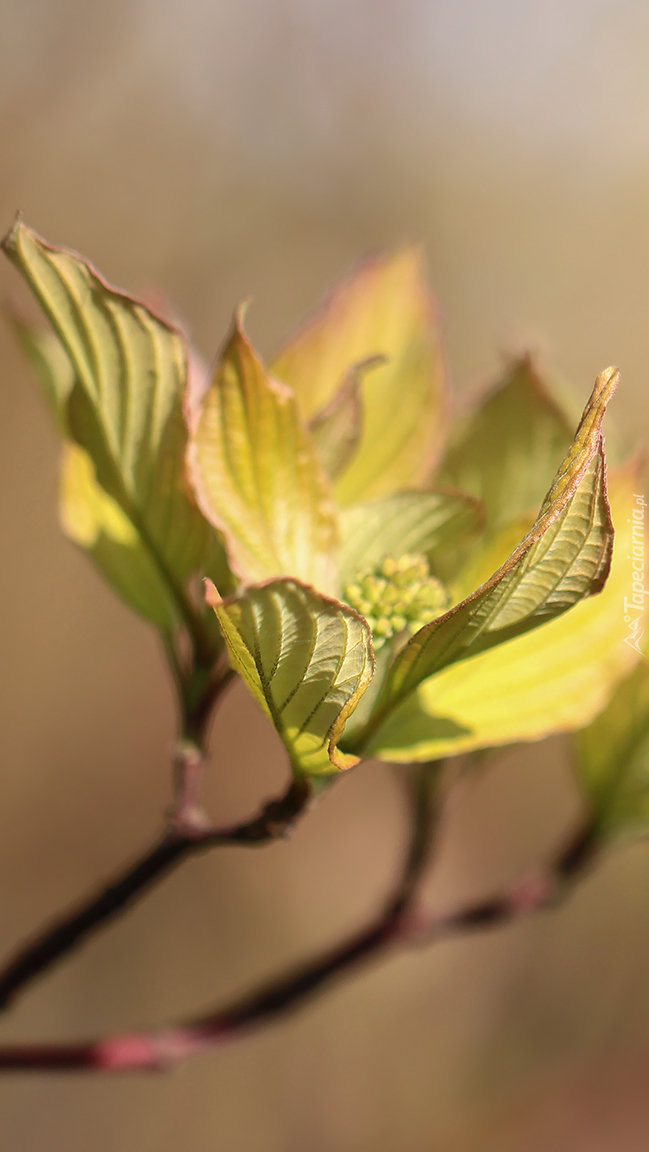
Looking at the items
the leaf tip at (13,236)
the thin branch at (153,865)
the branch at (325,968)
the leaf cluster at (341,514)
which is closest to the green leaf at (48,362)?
the leaf cluster at (341,514)

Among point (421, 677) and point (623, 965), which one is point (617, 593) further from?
point (623, 965)

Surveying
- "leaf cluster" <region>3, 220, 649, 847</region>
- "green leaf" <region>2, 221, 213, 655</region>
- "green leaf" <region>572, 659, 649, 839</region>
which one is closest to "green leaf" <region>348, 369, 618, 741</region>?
"leaf cluster" <region>3, 220, 649, 847</region>

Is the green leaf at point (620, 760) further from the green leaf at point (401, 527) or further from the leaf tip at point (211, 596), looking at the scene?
the leaf tip at point (211, 596)

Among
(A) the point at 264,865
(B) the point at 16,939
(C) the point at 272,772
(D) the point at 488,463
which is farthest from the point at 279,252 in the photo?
(D) the point at 488,463

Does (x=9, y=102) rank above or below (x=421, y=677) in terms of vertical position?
below

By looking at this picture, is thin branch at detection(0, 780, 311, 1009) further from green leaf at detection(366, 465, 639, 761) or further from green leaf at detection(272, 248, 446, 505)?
green leaf at detection(272, 248, 446, 505)
